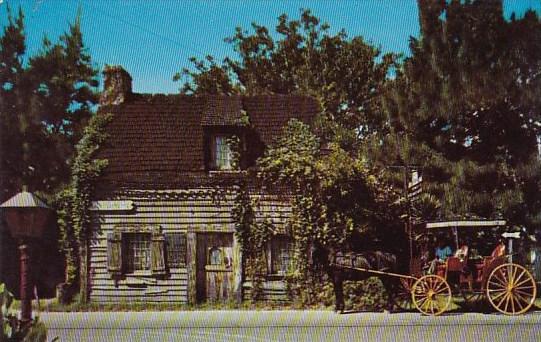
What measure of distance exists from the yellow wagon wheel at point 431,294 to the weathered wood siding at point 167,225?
6.20 ft

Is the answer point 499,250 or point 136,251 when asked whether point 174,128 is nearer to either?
point 136,251

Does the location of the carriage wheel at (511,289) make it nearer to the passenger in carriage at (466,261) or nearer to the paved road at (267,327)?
the passenger in carriage at (466,261)

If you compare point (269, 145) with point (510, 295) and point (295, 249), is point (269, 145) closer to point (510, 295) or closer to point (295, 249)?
point (295, 249)

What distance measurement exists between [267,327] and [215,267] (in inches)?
29.1

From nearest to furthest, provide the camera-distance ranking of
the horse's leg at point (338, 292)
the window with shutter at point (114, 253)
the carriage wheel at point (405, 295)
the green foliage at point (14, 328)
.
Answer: the green foliage at point (14, 328) < the window with shutter at point (114, 253) < the horse's leg at point (338, 292) < the carriage wheel at point (405, 295)

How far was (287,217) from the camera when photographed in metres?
5.77

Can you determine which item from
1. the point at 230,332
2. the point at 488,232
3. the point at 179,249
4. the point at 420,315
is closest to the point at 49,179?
the point at 179,249

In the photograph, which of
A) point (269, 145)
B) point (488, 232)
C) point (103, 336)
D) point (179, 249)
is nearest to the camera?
point (103, 336)

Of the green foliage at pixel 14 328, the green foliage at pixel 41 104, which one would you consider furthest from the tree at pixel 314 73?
the green foliage at pixel 14 328

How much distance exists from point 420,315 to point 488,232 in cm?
116

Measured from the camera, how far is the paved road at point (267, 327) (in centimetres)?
512

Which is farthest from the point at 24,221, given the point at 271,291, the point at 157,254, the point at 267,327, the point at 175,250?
the point at 271,291

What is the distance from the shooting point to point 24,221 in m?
4.41

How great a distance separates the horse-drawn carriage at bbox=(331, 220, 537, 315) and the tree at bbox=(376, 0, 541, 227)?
0.69m
